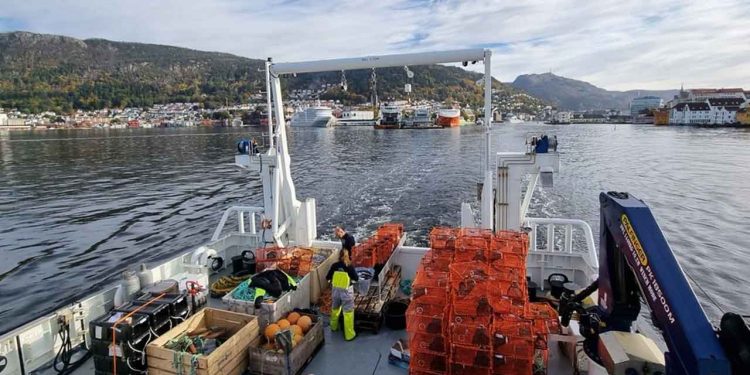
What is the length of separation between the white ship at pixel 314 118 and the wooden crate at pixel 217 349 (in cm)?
12702

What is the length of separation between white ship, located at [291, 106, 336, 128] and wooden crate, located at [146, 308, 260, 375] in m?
127

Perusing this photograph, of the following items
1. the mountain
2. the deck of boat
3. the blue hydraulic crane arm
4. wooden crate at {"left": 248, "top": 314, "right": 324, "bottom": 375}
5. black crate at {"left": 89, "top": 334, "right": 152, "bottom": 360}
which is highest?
the mountain

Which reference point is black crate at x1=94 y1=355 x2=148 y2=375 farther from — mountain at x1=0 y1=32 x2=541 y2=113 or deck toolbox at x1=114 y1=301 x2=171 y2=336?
mountain at x1=0 y1=32 x2=541 y2=113

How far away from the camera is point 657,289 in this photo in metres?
3.36

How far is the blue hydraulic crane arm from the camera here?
3027 millimetres

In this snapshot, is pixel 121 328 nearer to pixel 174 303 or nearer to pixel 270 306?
pixel 174 303

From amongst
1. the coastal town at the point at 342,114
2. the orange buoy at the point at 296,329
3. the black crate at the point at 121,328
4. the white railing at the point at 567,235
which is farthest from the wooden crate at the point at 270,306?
the coastal town at the point at 342,114

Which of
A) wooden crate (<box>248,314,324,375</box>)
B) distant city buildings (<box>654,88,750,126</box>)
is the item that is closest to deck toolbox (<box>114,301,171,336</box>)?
wooden crate (<box>248,314,324,375</box>)

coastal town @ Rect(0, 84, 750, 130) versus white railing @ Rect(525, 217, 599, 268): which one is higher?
coastal town @ Rect(0, 84, 750, 130)

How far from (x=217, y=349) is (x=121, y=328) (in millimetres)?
1094

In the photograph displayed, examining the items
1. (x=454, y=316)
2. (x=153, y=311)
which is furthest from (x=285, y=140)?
(x=454, y=316)

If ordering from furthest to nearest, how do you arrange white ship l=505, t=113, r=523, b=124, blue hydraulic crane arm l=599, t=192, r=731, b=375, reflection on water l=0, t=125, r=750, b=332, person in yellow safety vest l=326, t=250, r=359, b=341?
1. white ship l=505, t=113, r=523, b=124
2. reflection on water l=0, t=125, r=750, b=332
3. person in yellow safety vest l=326, t=250, r=359, b=341
4. blue hydraulic crane arm l=599, t=192, r=731, b=375

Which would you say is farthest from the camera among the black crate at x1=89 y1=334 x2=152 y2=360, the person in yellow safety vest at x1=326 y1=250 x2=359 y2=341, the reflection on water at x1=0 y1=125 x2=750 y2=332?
the reflection on water at x1=0 y1=125 x2=750 y2=332

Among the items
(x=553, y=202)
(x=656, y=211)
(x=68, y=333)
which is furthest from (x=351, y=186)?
(x=68, y=333)
